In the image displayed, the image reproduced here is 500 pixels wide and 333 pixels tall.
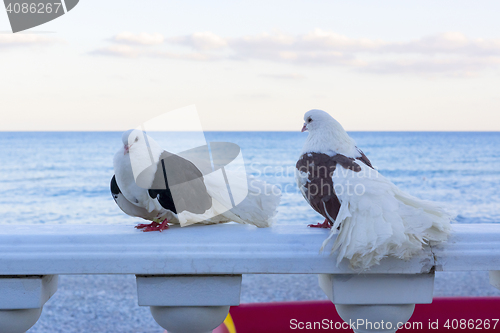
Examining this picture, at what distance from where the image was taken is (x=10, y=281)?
4.72 feet

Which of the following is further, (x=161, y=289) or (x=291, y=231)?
(x=291, y=231)

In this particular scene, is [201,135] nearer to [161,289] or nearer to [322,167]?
[322,167]

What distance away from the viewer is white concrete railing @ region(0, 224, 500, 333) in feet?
4.64

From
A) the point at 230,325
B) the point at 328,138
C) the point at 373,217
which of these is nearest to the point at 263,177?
the point at 230,325

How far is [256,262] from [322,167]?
0.60m

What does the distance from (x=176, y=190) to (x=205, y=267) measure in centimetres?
58

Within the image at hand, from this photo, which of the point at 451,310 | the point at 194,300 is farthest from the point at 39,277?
the point at 451,310

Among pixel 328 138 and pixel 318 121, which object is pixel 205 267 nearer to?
pixel 328 138

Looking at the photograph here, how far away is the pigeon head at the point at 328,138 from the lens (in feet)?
6.72

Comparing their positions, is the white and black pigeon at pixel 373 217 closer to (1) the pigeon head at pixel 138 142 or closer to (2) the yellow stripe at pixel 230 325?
(1) the pigeon head at pixel 138 142

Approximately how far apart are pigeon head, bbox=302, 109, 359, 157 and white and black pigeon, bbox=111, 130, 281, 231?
347 mm

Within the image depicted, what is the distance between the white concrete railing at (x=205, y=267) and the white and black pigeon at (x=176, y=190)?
0.35 m

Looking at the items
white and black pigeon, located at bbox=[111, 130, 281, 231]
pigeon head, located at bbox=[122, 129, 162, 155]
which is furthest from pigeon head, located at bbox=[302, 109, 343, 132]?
pigeon head, located at bbox=[122, 129, 162, 155]

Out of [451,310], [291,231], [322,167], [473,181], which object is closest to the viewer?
[291,231]
